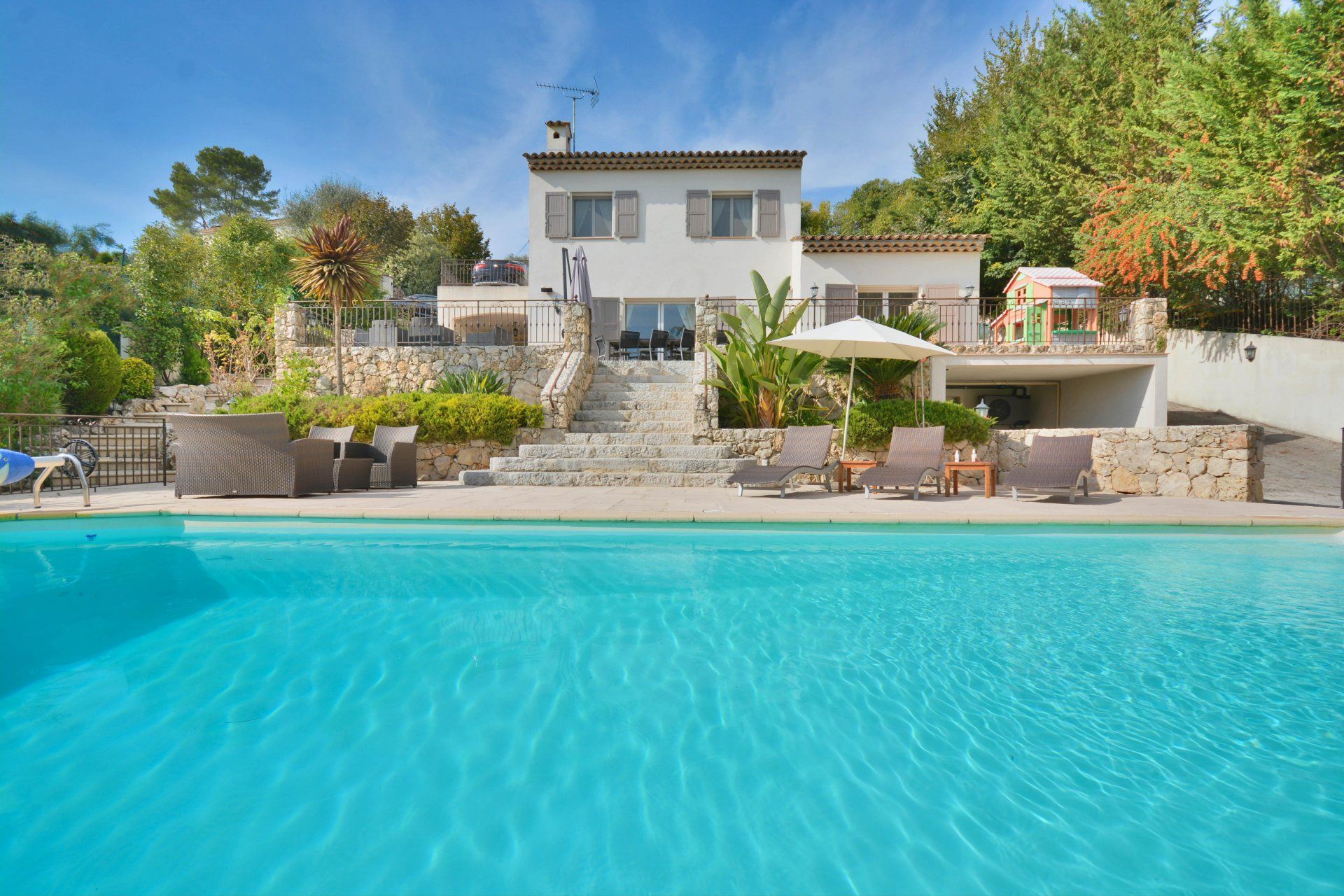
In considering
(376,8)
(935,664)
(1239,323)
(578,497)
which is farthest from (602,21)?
(935,664)

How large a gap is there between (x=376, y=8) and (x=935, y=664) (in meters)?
22.0

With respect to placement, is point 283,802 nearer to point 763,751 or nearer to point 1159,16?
point 763,751

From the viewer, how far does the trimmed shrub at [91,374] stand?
50.6ft

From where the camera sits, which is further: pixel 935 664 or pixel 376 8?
pixel 376 8

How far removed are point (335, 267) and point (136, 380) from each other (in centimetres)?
902

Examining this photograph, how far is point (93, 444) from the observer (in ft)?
42.0

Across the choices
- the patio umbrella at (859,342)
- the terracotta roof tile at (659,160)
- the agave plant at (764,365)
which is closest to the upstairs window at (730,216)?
the terracotta roof tile at (659,160)

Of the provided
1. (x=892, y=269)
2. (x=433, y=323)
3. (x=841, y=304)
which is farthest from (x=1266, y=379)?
(x=433, y=323)

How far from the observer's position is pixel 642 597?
182 inches

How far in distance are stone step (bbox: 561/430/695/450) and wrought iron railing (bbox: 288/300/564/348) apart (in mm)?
4970

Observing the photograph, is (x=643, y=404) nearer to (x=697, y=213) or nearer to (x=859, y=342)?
(x=859, y=342)

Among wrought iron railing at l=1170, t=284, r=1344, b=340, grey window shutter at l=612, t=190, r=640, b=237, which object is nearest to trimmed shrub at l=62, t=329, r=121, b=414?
grey window shutter at l=612, t=190, r=640, b=237

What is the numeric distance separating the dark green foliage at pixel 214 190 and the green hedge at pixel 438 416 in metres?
41.0

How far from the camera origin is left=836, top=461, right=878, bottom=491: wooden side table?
9.83 m
